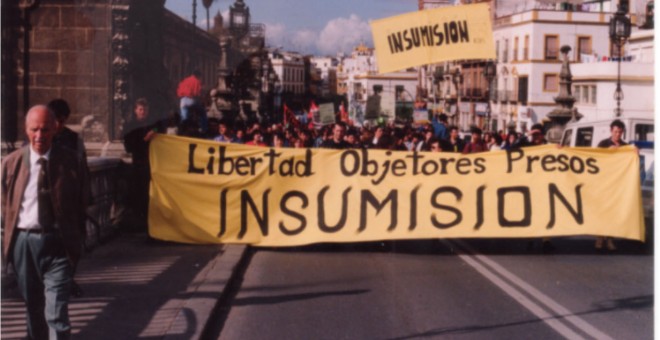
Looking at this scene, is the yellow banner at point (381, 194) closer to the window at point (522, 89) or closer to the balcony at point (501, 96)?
the window at point (522, 89)

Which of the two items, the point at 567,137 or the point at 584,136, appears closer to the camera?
the point at 584,136

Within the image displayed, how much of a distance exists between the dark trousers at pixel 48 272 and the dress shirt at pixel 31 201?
0.06 m

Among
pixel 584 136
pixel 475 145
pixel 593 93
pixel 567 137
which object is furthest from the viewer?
pixel 593 93

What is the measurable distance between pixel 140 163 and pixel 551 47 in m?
64.4

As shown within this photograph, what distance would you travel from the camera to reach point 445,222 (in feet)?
42.6

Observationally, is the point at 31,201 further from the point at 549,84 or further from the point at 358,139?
the point at 549,84

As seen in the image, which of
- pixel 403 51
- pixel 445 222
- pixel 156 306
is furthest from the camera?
pixel 403 51

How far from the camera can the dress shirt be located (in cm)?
651

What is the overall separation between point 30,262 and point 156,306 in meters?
2.42

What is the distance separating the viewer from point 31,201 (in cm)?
652

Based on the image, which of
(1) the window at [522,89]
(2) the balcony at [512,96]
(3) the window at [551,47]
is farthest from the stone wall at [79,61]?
(2) the balcony at [512,96]

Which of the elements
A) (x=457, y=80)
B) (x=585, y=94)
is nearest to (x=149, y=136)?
(x=585, y=94)

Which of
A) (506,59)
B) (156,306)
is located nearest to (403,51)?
(156,306)

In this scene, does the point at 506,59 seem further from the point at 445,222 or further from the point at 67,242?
the point at 67,242
